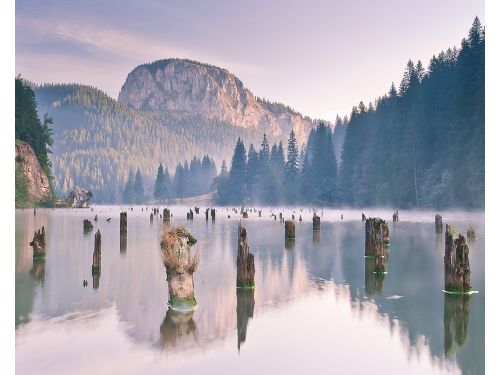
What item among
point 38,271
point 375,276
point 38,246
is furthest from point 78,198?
point 375,276

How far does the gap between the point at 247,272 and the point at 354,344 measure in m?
8.54

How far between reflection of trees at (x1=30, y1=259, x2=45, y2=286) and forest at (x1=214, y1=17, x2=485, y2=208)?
55900 millimetres

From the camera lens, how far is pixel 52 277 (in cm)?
2577

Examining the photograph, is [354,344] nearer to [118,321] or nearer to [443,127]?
[118,321]

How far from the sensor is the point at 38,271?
90.2 feet

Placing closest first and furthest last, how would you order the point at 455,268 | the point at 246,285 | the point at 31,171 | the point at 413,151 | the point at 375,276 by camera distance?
1. the point at 455,268
2. the point at 246,285
3. the point at 375,276
4. the point at 413,151
5. the point at 31,171

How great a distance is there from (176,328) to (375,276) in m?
13.4

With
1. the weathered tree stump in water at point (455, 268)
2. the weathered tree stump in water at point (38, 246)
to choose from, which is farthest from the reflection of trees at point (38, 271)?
the weathered tree stump in water at point (455, 268)

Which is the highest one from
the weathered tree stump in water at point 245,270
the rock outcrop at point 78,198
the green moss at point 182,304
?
the rock outcrop at point 78,198

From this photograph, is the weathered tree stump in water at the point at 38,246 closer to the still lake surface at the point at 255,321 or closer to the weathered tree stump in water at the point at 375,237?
the still lake surface at the point at 255,321

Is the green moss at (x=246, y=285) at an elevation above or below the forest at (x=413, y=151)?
below

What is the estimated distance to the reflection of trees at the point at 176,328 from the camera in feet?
49.3

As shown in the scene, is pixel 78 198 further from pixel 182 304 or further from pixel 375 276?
pixel 182 304

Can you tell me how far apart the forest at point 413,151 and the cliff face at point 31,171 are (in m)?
64.5
